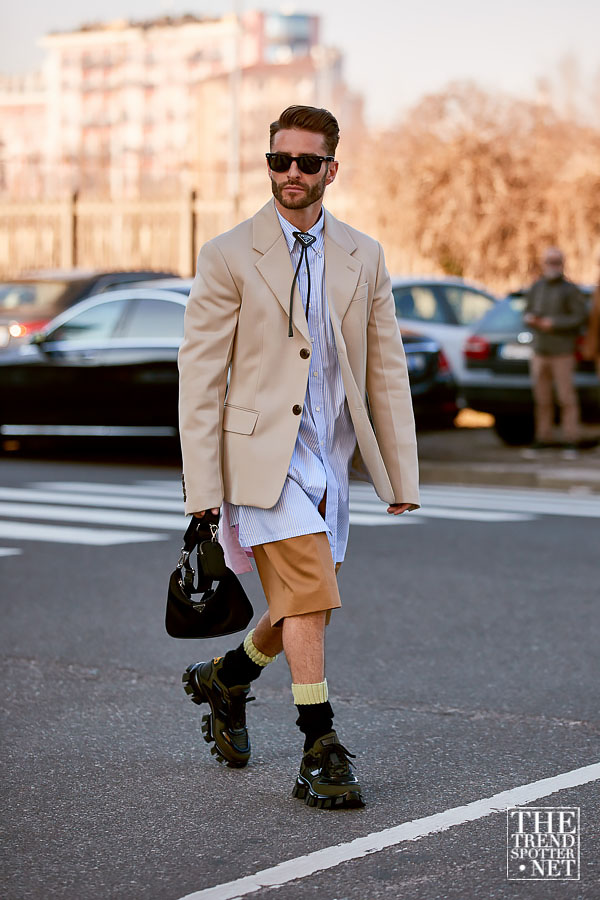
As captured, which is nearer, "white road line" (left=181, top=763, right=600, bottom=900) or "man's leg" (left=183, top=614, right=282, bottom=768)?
"white road line" (left=181, top=763, right=600, bottom=900)

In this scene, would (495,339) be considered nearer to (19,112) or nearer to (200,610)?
(200,610)

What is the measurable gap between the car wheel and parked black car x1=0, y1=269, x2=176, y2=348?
14.1 feet

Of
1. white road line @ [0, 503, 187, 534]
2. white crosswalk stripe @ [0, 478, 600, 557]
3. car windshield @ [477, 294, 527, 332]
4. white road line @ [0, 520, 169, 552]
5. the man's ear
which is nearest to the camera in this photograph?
the man's ear

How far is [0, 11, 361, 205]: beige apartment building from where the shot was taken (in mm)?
124312

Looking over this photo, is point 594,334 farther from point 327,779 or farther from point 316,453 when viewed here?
point 327,779

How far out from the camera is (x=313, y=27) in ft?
517

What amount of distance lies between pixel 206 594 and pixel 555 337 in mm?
10066

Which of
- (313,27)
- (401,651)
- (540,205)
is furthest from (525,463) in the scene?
Answer: (313,27)

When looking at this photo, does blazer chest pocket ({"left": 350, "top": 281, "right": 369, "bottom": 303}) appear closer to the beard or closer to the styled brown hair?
the beard

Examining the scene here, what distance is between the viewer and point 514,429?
50.3 ft

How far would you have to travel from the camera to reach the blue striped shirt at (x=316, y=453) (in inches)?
170

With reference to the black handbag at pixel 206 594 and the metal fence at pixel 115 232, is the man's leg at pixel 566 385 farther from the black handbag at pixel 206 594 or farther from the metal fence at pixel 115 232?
the metal fence at pixel 115 232

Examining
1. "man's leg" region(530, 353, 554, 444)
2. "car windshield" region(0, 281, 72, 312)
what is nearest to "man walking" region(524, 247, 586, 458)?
"man's leg" region(530, 353, 554, 444)

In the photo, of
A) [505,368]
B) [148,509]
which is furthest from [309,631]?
[505,368]
